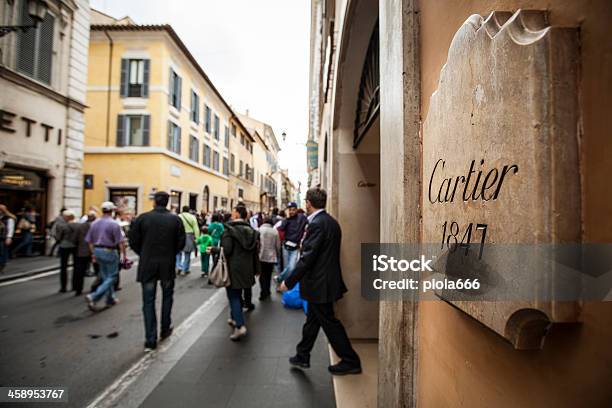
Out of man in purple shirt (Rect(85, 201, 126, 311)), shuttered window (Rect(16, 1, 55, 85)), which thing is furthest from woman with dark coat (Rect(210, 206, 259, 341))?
shuttered window (Rect(16, 1, 55, 85))

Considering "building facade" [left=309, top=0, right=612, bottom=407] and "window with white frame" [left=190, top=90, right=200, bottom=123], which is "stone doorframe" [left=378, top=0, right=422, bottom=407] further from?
"window with white frame" [left=190, top=90, right=200, bottom=123]

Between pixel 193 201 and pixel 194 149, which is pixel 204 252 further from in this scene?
pixel 194 149

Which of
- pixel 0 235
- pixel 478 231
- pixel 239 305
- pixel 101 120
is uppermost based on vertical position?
pixel 101 120

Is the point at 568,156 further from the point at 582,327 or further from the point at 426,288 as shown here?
the point at 426,288

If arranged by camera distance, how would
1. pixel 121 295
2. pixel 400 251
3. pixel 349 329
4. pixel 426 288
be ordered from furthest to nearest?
1. pixel 121 295
2. pixel 349 329
3. pixel 400 251
4. pixel 426 288

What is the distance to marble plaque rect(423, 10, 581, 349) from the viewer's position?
2.03 ft

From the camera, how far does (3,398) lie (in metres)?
2.85

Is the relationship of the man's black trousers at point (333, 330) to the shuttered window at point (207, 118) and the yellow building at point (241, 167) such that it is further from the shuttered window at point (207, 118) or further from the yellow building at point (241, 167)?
the yellow building at point (241, 167)

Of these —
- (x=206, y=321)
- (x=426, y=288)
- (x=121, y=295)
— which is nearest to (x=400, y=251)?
(x=426, y=288)

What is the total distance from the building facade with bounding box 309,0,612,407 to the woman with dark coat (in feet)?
9.82

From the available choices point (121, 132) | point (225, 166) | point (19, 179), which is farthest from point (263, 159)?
point (19, 179)

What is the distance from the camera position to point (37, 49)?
37.3 feet

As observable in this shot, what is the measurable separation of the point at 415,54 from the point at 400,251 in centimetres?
93

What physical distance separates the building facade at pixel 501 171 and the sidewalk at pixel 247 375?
5.63 feet
